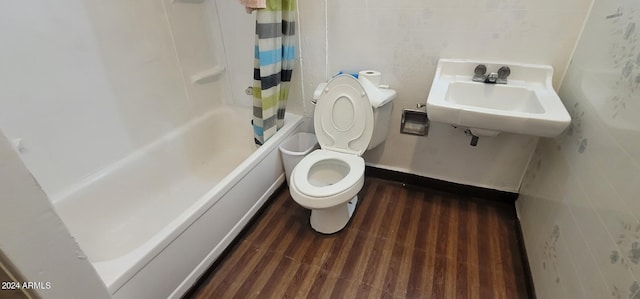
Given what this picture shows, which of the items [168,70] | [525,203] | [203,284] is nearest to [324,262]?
[203,284]

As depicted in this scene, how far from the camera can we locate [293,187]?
4.81ft

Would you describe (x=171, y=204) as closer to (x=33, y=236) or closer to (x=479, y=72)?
(x=33, y=236)

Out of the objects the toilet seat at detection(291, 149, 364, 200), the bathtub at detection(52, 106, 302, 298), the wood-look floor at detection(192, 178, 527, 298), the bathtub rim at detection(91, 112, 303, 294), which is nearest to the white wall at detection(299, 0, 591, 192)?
the wood-look floor at detection(192, 178, 527, 298)

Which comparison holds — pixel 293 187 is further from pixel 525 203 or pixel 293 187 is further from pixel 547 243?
pixel 525 203

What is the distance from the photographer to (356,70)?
1.77 m

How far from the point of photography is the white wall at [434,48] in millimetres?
1348

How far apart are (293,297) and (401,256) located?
590 millimetres

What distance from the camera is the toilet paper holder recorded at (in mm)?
1758

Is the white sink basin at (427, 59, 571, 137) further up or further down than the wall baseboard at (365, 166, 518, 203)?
further up

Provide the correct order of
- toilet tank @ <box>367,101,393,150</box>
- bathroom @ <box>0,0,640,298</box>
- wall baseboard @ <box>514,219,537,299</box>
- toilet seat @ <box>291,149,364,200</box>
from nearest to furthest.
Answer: bathroom @ <box>0,0,640,298</box>
wall baseboard @ <box>514,219,537,299</box>
toilet seat @ <box>291,149,364,200</box>
toilet tank @ <box>367,101,393,150</box>

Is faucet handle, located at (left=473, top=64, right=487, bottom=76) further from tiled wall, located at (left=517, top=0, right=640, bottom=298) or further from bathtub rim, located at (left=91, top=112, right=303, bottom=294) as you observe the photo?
bathtub rim, located at (left=91, top=112, right=303, bottom=294)

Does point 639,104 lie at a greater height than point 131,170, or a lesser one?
greater

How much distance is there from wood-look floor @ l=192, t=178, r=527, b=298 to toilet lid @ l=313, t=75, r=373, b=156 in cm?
43

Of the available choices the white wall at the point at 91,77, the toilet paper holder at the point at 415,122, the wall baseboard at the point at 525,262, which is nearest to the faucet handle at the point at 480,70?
the toilet paper holder at the point at 415,122
